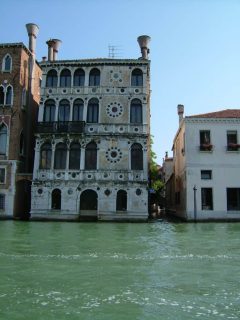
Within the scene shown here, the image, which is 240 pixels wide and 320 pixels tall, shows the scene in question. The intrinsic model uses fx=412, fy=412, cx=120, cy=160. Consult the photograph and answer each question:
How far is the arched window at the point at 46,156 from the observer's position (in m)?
26.7

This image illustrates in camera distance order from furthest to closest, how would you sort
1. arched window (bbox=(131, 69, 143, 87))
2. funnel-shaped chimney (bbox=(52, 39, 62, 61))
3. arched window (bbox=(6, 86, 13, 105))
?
funnel-shaped chimney (bbox=(52, 39, 62, 61)) → arched window (bbox=(131, 69, 143, 87)) → arched window (bbox=(6, 86, 13, 105))

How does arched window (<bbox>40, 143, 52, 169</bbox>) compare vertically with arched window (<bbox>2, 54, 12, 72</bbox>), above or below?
below

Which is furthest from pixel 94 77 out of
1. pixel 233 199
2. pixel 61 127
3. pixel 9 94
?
pixel 233 199

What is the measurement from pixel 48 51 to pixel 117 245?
21188 mm

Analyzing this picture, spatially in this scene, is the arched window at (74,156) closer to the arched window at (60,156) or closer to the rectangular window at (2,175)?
the arched window at (60,156)

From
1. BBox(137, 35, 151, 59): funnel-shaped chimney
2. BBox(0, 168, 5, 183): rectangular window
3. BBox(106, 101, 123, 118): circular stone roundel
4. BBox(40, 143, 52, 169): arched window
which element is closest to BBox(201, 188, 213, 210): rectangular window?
BBox(106, 101, 123, 118): circular stone roundel

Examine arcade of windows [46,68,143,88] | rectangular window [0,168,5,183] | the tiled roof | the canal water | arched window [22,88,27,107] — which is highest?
A: arcade of windows [46,68,143,88]

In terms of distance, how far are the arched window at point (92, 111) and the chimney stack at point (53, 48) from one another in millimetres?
5128

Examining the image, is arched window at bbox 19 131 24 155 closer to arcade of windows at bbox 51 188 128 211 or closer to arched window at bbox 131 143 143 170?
arcade of windows at bbox 51 188 128 211

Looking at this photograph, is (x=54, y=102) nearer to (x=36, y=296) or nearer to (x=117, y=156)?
(x=117, y=156)

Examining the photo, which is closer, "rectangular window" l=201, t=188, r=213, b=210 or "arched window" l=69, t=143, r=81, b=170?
"rectangular window" l=201, t=188, r=213, b=210

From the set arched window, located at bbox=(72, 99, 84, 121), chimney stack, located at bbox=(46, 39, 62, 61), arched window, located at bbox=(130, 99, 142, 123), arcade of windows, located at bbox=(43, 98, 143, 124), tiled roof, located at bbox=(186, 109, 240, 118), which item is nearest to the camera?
tiled roof, located at bbox=(186, 109, 240, 118)

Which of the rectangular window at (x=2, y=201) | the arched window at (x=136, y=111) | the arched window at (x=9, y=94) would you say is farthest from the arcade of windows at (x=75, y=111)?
the rectangular window at (x=2, y=201)

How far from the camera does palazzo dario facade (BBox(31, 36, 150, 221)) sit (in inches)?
1016
